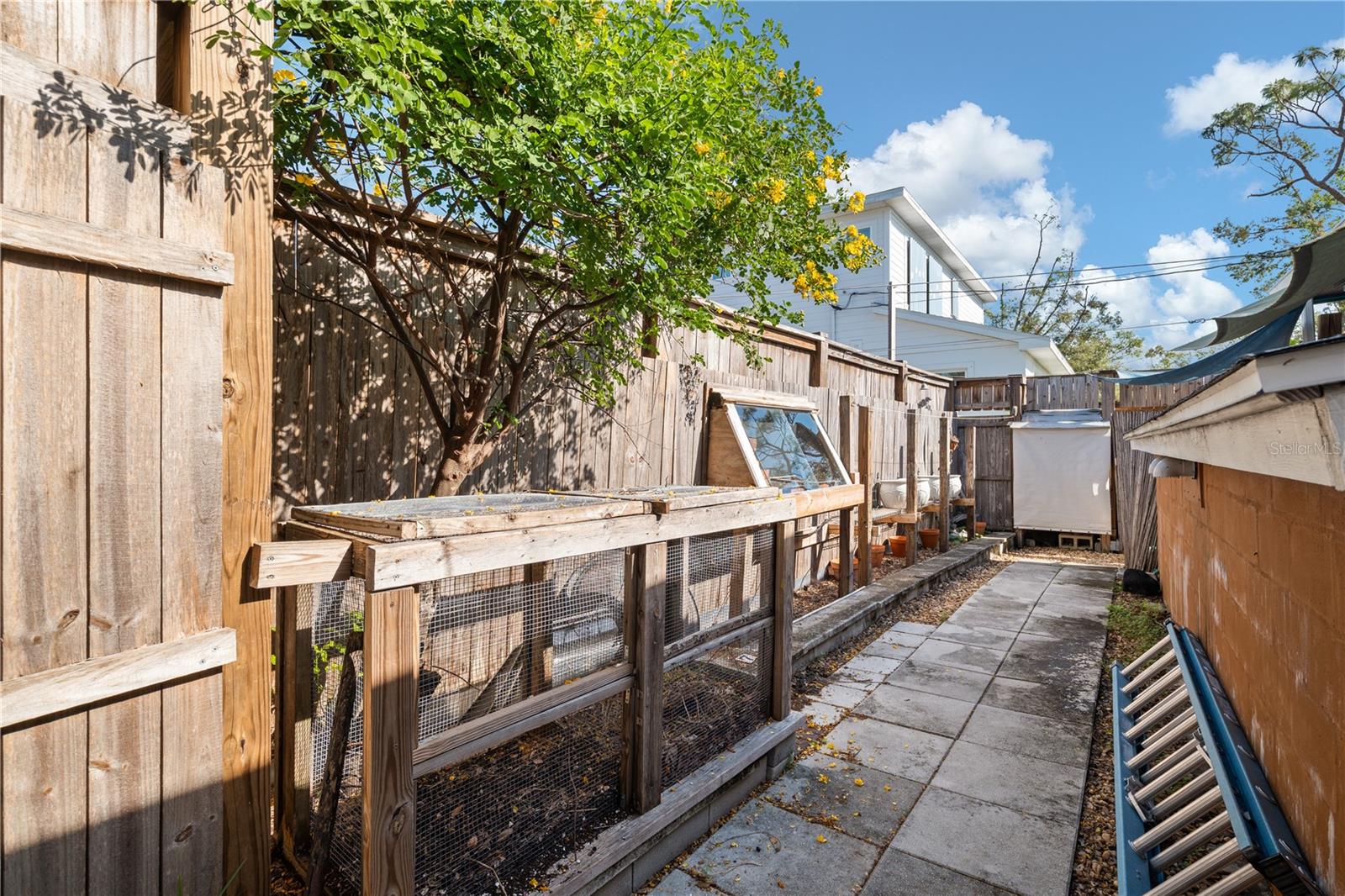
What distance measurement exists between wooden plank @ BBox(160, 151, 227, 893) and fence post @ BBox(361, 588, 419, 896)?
42 centimetres

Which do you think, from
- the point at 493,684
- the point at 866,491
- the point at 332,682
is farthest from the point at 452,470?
the point at 866,491

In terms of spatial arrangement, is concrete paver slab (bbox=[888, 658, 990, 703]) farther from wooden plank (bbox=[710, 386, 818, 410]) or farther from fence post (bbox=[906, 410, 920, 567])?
fence post (bbox=[906, 410, 920, 567])

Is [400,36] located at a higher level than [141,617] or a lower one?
higher

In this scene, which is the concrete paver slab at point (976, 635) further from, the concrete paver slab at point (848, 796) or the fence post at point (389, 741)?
the fence post at point (389, 741)

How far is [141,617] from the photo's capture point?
1.47 m

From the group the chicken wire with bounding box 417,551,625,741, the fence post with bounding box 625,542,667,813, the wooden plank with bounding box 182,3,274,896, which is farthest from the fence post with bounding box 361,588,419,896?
the fence post with bounding box 625,542,667,813

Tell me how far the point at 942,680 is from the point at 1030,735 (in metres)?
0.84

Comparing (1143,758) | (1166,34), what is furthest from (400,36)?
(1166,34)

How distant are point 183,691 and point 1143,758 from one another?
12.7 ft

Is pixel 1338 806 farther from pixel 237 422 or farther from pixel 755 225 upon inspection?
pixel 237 422

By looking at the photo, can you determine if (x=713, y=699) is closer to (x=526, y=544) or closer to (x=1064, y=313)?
(x=526, y=544)

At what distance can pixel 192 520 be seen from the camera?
1559 mm

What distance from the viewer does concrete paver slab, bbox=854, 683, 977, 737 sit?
3.66 metres

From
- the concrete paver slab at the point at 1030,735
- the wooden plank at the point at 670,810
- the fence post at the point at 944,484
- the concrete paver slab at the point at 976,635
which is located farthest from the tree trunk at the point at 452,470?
the fence post at the point at 944,484
